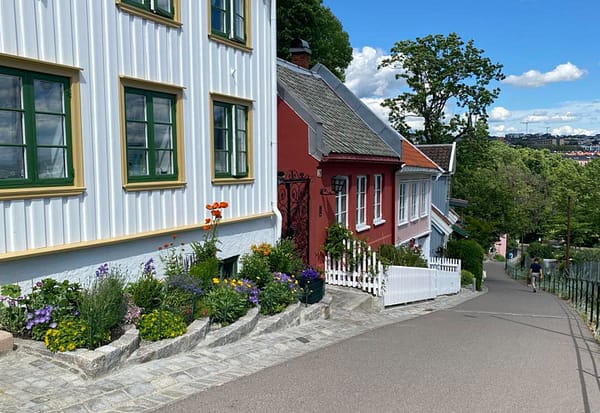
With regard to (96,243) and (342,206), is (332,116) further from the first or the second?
(96,243)

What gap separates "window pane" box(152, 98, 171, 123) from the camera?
7.46m

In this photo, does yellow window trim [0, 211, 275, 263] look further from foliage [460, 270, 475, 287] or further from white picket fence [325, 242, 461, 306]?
foliage [460, 270, 475, 287]

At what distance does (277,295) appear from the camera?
8125 millimetres

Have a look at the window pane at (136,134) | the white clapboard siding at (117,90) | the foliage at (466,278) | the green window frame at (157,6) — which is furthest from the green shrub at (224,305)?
the foliage at (466,278)

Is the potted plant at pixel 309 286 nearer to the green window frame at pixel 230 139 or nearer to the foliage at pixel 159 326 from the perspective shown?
the green window frame at pixel 230 139

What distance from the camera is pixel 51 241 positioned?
5.87 m

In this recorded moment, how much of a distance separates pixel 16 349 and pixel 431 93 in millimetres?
35947

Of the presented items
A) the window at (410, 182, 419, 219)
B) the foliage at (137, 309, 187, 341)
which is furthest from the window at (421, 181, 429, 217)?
the foliage at (137, 309, 187, 341)

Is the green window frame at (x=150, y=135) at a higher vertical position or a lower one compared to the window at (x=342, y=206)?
higher

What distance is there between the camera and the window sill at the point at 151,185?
6.94m

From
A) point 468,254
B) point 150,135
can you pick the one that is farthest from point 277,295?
point 468,254

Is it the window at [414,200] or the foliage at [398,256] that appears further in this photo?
the window at [414,200]

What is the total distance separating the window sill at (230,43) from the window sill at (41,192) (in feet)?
11.9

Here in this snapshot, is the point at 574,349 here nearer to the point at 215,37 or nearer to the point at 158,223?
the point at 158,223
